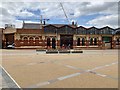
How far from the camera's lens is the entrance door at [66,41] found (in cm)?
5329

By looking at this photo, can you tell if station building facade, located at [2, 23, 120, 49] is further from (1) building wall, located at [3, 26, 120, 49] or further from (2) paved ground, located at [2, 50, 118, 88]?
(2) paved ground, located at [2, 50, 118, 88]

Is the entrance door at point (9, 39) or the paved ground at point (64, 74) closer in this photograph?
the paved ground at point (64, 74)

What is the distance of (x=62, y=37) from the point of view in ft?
175

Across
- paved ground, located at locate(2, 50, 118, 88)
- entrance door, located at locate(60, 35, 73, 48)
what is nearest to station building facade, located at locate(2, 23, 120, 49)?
entrance door, located at locate(60, 35, 73, 48)

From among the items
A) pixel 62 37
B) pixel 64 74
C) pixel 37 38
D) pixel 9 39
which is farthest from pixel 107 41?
pixel 64 74

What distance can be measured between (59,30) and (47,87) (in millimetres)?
45878

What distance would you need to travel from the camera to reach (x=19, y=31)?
50031 mm

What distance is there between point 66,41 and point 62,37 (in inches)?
64.4

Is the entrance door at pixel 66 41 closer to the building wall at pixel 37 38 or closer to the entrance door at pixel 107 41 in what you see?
the building wall at pixel 37 38

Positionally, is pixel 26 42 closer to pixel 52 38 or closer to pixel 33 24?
pixel 52 38

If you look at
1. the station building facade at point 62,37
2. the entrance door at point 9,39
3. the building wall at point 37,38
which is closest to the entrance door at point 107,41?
the station building facade at point 62,37

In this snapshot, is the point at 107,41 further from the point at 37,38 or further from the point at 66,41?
the point at 37,38

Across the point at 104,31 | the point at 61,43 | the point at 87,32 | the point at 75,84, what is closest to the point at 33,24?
the point at 61,43

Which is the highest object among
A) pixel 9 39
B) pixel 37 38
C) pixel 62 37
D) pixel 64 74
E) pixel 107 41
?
pixel 62 37
